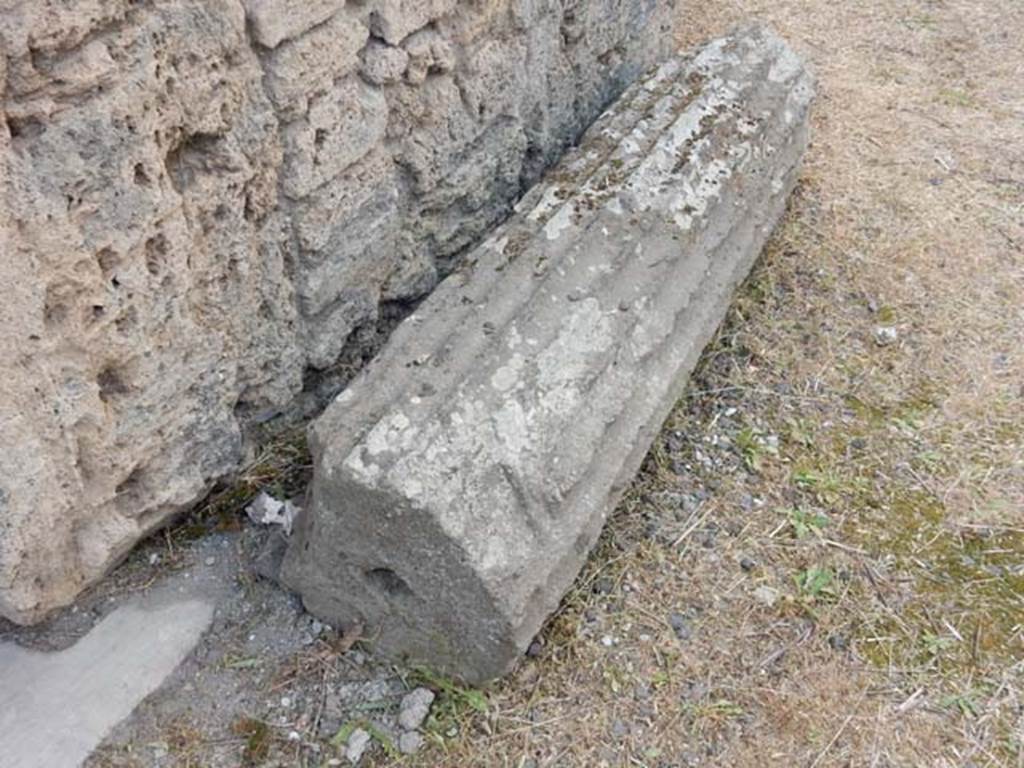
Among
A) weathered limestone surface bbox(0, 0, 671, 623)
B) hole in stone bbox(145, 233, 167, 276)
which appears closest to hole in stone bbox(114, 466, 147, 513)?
weathered limestone surface bbox(0, 0, 671, 623)

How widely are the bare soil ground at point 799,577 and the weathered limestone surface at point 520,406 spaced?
20 centimetres

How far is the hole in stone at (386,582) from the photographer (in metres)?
2.37

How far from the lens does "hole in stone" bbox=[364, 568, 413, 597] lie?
7.77ft

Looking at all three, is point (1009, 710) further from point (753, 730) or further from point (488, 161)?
point (488, 161)

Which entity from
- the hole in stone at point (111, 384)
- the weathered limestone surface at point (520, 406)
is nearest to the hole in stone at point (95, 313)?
the hole in stone at point (111, 384)

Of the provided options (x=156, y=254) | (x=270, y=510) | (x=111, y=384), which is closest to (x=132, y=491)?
(x=111, y=384)

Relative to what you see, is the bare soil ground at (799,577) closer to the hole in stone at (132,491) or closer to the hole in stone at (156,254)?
the hole in stone at (132,491)

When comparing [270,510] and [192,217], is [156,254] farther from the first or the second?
[270,510]

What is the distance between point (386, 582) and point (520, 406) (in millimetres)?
501

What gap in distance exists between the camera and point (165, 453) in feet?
8.00

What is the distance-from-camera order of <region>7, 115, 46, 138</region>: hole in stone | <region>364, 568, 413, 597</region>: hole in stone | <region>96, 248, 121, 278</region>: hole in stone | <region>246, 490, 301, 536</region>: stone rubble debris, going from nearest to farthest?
1. <region>7, 115, 46, 138</region>: hole in stone
2. <region>96, 248, 121, 278</region>: hole in stone
3. <region>364, 568, 413, 597</region>: hole in stone
4. <region>246, 490, 301, 536</region>: stone rubble debris

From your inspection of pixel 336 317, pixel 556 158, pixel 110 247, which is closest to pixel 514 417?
pixel 336 317

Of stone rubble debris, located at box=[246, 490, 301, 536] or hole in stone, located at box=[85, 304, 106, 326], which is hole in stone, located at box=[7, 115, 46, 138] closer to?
hole in stone, located at box=[85, 304, 106, 326]

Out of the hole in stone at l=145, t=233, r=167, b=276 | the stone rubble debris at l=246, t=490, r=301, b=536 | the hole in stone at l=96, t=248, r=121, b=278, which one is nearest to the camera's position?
the hole in stone at l=96, t=248, r=121, b=278
